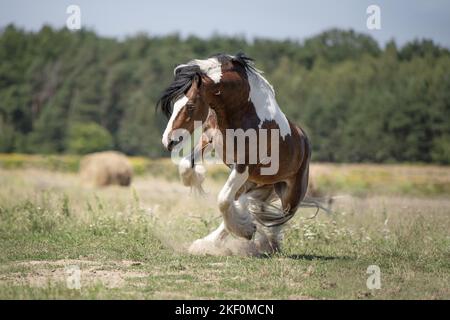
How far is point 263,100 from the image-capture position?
8984mm

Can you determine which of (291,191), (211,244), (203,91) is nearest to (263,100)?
(203,91)

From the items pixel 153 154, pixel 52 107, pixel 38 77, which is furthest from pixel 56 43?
pixel 153 154

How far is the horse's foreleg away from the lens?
340 inches

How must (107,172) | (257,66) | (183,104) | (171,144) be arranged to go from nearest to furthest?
(171,144) < (183,104) < (107,172) < (257,66)

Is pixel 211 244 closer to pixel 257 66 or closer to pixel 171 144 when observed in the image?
pixel 171 144

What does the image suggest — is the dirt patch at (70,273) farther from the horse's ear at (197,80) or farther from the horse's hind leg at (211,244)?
the horse's ear at (197,80)

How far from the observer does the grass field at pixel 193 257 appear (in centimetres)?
687

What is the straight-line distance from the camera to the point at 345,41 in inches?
2277

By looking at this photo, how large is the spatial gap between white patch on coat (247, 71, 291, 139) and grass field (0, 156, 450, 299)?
142 cm

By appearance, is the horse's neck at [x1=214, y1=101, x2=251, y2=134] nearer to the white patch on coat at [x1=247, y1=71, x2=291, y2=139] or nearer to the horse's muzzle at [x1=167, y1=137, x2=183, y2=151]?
the white patch on coat at [x1=247, y1=71, x2=291, y2=139]

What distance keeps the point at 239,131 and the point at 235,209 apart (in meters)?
0.97

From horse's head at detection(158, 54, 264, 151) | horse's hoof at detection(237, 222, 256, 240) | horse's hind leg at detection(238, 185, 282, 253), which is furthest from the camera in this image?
horse's hind leg at detection(238, 185, 282, 253)

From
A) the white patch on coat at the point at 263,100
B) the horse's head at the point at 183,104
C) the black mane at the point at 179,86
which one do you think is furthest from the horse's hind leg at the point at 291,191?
the black mane at the point at 179,86

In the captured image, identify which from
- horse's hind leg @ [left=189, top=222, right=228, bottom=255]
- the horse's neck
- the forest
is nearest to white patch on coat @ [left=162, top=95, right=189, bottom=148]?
the horse's neck
